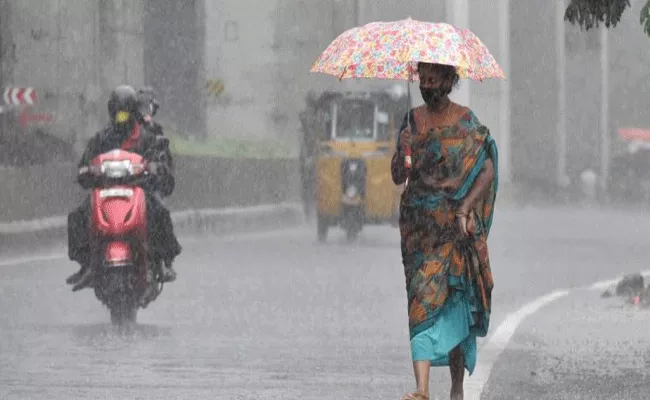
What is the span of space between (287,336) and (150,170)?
139 centimetres

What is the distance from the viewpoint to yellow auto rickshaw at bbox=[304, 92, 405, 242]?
26750 millimetres

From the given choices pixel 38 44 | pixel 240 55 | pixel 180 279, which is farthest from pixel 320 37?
pixel 180 279

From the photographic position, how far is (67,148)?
100ft

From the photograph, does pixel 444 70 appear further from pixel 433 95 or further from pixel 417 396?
pixel 417 396

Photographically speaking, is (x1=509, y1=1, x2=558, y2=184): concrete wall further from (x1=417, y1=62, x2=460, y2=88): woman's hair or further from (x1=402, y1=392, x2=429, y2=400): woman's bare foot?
(x1=402, y1=392, x2=429, y2=400): woman's bare foot

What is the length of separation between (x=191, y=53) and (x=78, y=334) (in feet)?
106

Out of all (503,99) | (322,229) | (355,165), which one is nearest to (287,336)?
(322,229)

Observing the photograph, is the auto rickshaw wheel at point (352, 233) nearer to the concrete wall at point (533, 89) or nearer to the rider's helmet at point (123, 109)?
the rider's helmet at point (123, 109)

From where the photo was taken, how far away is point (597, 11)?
10.9 meters

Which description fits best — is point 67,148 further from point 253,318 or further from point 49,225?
point 253,318

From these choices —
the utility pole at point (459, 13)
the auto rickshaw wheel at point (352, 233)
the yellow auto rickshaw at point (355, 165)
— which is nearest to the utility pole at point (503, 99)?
the utility pole at point (459, 13)

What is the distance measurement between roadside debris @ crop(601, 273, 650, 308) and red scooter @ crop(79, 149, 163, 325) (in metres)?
4.59

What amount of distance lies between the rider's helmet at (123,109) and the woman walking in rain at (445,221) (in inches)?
189

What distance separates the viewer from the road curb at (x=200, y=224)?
21.6 m
